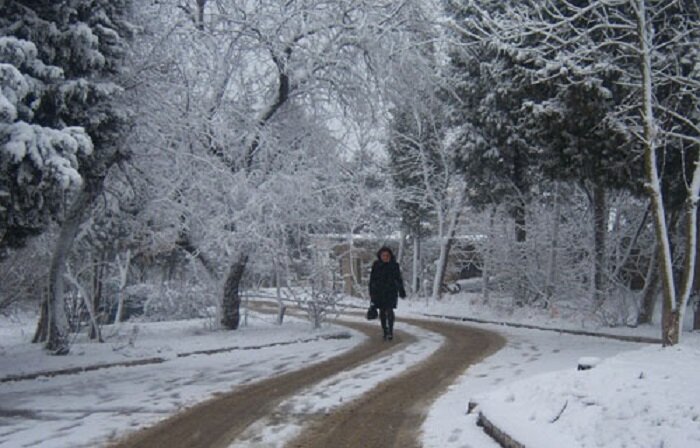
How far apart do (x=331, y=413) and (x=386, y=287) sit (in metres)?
7.24

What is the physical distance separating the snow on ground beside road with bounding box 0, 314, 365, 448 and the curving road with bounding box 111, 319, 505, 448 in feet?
1.21

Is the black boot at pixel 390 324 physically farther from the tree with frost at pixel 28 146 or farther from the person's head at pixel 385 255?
the tree with frost at pixel 28 146

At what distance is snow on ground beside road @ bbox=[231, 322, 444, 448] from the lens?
20.8 feet

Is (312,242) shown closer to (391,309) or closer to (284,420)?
(391,309)

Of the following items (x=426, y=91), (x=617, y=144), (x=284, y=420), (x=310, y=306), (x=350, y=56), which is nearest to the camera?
(x=284, y=420)

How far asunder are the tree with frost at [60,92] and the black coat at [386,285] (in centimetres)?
597

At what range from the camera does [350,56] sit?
51.0ft

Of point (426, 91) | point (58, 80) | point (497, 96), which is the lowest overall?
point (58, 80)

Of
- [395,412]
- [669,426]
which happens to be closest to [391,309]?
[395,412]

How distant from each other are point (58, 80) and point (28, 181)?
156 cm

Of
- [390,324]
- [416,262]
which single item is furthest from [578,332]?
[416,262]

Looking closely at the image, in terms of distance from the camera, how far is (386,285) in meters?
14.4

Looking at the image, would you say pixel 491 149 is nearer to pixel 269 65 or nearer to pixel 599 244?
pixel 599 244

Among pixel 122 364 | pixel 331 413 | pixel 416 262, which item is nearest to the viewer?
pixel 331 413
